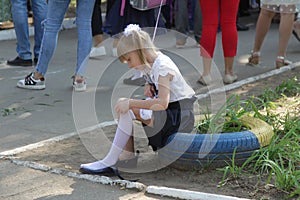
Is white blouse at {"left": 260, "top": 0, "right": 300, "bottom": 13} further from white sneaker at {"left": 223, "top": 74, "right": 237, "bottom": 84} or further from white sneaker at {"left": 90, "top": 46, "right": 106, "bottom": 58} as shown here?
white sneaker at {"left": 90, "top": 46, "right": 106, "bottom": 58}

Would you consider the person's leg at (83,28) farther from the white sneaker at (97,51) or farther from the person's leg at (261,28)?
the person's leg at (261,28)

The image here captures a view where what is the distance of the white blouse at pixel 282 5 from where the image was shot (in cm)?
734

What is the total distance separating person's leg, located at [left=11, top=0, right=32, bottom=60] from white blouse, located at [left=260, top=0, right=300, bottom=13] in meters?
2.78

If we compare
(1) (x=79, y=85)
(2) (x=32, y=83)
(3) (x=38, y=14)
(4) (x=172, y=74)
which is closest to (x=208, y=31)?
(1) (x=79, y=85)

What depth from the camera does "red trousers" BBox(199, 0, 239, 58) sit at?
6.66m

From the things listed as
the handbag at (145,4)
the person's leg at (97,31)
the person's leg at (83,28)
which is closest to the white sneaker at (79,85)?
the person's leg at (83,28)

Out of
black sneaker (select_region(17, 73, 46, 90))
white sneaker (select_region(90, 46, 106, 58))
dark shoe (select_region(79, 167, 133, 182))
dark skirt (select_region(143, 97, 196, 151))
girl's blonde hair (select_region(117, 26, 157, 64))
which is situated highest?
girl's blonde hair (select_region(117, 26, 157, 64))

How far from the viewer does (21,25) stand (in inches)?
303

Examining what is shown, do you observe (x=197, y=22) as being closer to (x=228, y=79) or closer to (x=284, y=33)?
(x=284, y=33)

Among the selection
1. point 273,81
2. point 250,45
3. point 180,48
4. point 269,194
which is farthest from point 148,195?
point 250,45

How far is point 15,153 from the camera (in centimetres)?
467

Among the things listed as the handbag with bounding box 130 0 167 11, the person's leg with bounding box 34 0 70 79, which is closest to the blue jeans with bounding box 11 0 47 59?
→ the person's leg with bounding box 34 0 70 79

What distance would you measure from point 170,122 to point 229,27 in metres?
2.74

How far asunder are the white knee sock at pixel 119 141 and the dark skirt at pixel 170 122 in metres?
0.16
